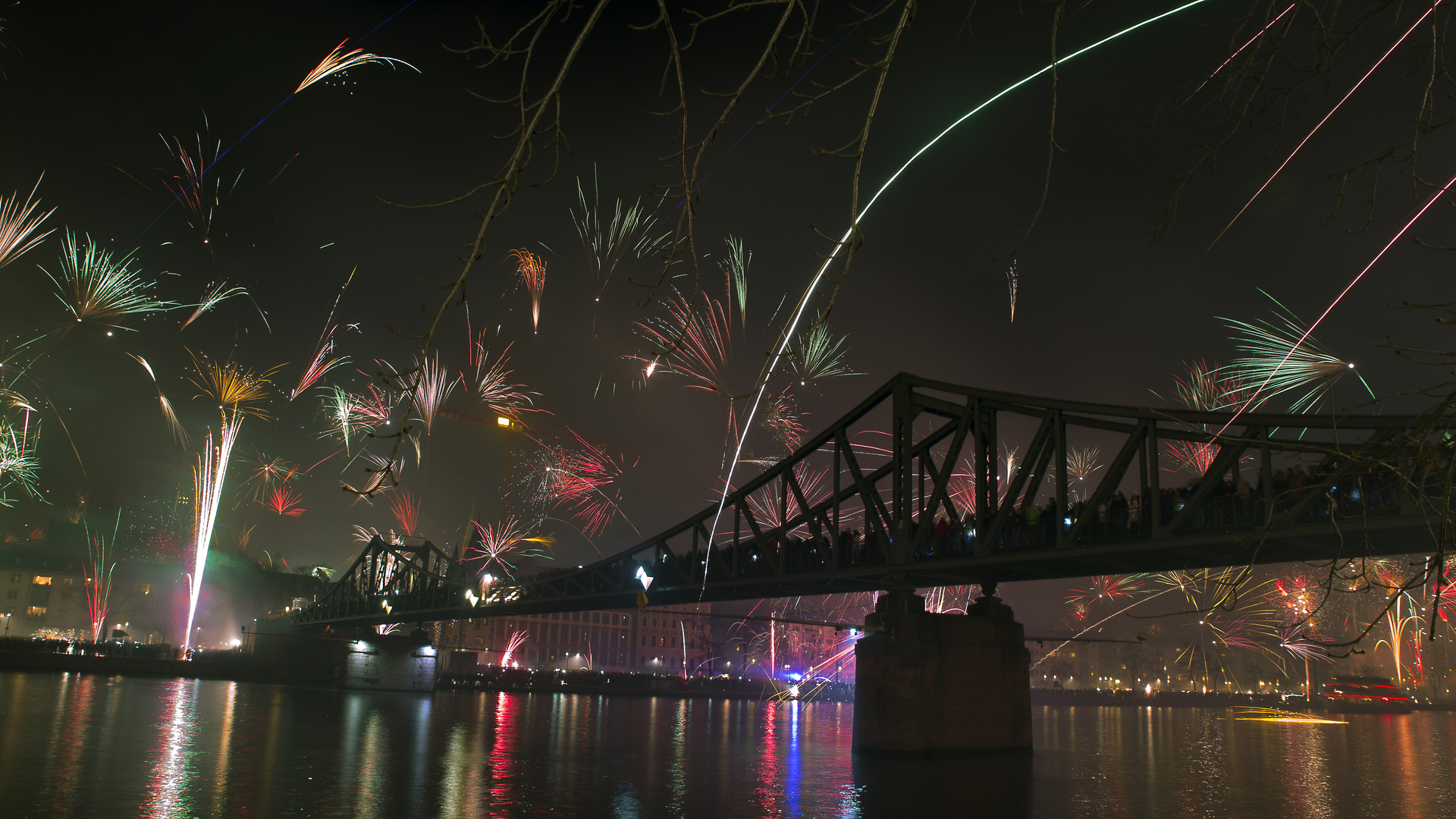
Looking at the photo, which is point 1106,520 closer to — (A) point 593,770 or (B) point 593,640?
(A) point 593,770

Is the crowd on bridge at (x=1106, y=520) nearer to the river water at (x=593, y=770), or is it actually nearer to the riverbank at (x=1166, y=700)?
the river water at (x=593, y=770)

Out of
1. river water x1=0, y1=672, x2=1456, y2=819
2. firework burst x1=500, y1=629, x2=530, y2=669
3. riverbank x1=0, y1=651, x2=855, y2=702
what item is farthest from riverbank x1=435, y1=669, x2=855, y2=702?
river water x1=0, y1=672, x2=1456, y2=819

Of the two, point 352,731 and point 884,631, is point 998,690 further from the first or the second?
point 352,731

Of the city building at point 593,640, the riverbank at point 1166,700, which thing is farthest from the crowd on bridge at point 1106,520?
the riverbank at point 1166,700

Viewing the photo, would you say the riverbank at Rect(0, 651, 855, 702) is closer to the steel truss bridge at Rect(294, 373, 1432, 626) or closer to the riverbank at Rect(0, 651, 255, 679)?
the riverbank at Rect(0, 651, 255, 679)

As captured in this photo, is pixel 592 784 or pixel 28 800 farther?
pixel 592 784

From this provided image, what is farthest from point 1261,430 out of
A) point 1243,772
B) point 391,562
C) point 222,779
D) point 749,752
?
point 391,562

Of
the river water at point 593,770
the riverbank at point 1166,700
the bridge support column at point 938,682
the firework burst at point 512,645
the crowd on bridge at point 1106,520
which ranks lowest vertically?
the riverbank at point 1166,700
